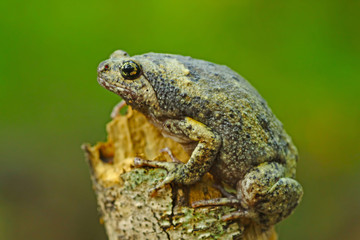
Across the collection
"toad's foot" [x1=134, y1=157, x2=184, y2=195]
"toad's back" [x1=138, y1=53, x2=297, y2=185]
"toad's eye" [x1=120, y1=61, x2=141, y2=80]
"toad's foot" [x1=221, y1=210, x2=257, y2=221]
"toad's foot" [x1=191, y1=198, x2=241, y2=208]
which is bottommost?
"toad's foot" [x1=221, y1=210, x2=257, y2=221]

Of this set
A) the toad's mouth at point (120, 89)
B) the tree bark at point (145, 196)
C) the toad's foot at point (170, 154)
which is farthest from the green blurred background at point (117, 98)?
the toad's foot at point (170, 154)

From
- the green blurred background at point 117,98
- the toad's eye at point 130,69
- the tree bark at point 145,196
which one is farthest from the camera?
the green blurred background at point 117,98

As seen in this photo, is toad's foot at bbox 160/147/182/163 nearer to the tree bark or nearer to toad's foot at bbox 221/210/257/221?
the tree bark

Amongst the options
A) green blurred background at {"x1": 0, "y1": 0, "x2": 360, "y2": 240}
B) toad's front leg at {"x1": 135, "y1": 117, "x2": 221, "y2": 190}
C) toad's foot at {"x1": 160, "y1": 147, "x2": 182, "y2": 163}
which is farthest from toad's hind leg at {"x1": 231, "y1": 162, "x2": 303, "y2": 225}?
green blurred background at {"x1": 0, "y1": 0, "x2": 360, "y2": 240}

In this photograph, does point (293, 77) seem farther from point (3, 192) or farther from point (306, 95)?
point (3, 192)

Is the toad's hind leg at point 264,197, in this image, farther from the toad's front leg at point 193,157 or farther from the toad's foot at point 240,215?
the toad's front leg at point 193,157

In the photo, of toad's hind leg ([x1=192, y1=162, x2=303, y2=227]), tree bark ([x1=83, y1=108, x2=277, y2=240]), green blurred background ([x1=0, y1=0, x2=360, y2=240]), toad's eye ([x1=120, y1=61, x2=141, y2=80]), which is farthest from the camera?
green blurred background ([x1=0, y1=0, x2=360, y2=240])

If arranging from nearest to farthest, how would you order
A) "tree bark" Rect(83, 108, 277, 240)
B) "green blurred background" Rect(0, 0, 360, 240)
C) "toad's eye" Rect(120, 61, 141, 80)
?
1. "tree bark" Rect(83, 108, 277, 240)
2. "toad's eye" Rect(120, 61, 141, 80)
3. "green blurred background" Rect(0, 0, 360, 240)
